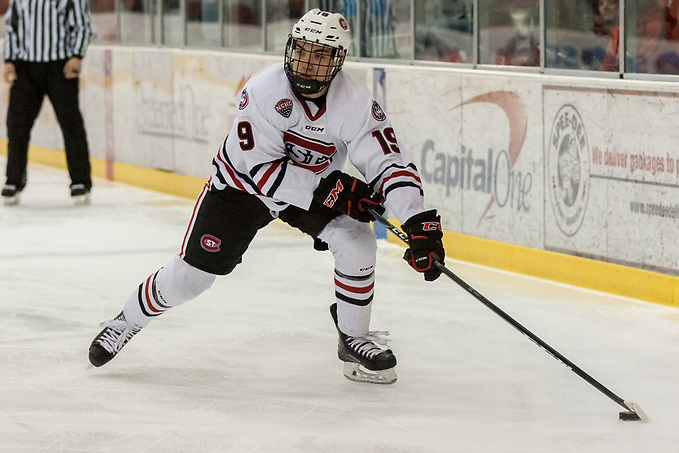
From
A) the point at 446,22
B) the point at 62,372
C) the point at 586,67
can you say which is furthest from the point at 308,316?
the point at 446,22

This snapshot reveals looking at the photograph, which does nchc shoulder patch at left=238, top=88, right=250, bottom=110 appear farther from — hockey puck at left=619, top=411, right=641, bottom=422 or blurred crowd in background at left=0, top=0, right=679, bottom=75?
blurred crowd in background at left=0, top=0, right=679, bottom=75

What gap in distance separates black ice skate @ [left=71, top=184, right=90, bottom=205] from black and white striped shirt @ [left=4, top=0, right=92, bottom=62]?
784 millimetres

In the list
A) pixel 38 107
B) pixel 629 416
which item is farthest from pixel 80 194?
pixel 629 416

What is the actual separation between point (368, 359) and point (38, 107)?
4.47m

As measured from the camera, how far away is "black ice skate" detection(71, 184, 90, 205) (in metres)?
7.03

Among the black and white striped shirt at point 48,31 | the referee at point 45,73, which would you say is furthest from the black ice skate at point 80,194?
the black and white striped shirt at point 48,31

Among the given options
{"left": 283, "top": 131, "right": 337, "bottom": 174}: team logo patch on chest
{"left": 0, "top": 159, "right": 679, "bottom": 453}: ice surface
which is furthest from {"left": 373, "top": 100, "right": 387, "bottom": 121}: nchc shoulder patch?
{"left": 0, "top": 159, "right": 679, "bottom": 453}: ice surface

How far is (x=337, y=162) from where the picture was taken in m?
3.32

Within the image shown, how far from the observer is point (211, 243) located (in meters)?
3.27

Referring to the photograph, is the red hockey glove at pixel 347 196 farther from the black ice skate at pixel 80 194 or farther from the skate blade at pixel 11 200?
the skate blade at pixel 11 200

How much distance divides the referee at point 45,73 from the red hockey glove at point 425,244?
4.38 meters

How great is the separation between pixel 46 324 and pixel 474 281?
181cm

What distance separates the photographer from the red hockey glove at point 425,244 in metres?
2.99

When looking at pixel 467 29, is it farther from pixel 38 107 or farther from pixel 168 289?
pixel 38 107
